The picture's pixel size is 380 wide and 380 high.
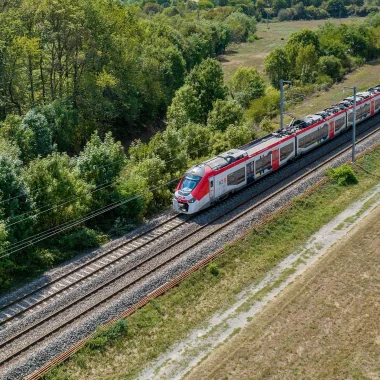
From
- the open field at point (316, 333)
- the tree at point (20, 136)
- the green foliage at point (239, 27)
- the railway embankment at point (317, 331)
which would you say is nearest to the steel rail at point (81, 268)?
the railway embankment at point (317, 331)

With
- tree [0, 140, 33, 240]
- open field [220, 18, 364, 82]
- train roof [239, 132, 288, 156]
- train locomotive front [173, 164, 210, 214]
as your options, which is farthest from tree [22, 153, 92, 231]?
open field [220, 18, 364, 82]

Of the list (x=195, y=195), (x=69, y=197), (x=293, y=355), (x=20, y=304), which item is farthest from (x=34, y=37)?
(x=293, y=355)

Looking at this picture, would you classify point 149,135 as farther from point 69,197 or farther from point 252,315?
point 252,315

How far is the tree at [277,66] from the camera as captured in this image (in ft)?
248

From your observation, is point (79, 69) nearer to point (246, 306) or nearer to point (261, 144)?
point (261, 144)

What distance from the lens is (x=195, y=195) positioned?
33000 mm

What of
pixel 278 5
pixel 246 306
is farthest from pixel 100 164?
pixel 278 5

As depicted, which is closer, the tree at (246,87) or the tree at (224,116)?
the tree at (224,116)

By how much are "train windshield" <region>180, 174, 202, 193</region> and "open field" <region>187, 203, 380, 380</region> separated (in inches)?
382

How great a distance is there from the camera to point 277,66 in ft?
250

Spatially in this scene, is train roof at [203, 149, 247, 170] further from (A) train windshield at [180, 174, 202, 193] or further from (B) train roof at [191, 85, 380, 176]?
(A) train windshield at [180, 174, 202, 193]

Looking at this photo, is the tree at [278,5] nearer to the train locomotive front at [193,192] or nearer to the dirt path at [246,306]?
the dirt path at [246,306]

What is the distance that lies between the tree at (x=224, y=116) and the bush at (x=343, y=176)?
13.6 meters

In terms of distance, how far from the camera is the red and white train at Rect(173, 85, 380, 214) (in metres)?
33.5
